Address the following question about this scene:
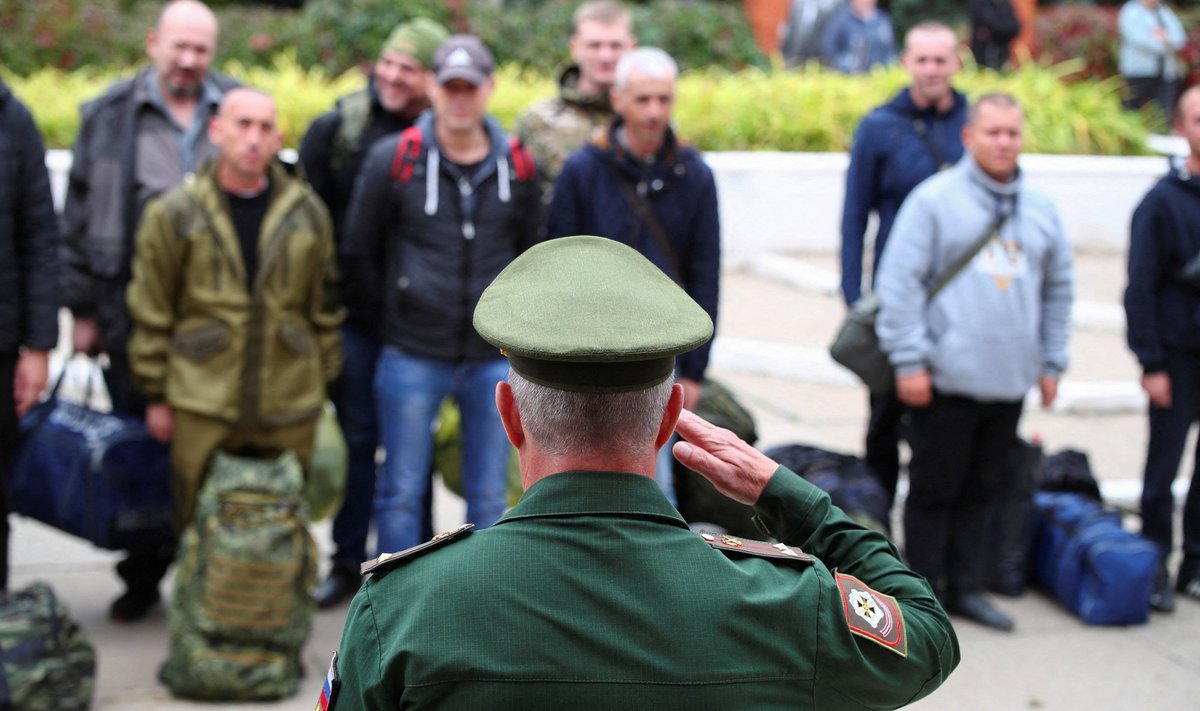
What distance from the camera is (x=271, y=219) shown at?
483 cm

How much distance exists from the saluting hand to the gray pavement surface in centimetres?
276

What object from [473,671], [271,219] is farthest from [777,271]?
[473,671]

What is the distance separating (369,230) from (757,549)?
127 inches

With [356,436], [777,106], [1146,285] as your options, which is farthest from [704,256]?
[777,106]

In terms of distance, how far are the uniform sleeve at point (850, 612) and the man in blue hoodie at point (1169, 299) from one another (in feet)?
12.3

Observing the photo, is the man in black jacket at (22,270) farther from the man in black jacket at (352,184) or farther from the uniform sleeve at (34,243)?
the man in black jacket at (352,184)

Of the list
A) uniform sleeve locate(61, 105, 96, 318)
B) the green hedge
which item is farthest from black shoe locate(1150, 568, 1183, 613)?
the green hedge

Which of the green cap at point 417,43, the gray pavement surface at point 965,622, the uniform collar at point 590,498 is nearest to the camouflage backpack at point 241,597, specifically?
the gray pavement surface at point 965,622

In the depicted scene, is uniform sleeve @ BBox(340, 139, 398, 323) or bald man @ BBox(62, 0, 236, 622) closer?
uniform sleeve @ BBox(340, 139, 398, 323)

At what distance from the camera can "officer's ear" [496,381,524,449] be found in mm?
2006

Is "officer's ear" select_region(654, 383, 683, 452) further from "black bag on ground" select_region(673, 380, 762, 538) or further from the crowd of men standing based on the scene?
"black bag on ground" select_region(673, 380, 762, 538)

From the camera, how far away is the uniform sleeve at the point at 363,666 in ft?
6.06

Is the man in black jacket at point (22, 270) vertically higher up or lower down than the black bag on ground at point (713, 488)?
higher up

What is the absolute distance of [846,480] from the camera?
5.50 m
